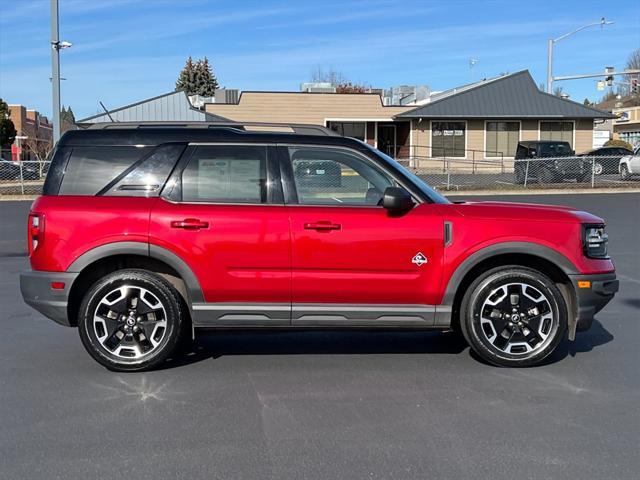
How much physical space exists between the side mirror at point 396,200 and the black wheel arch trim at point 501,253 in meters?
0.63

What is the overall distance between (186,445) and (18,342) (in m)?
3.07

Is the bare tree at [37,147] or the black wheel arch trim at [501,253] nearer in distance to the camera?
the black wheel arch trim at [501,253]

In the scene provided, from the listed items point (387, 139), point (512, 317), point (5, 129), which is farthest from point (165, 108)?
point (512, 317)

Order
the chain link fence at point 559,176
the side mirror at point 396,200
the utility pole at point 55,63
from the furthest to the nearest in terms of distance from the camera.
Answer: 1. the chain link fence at point 559,176
2. the utility pole at point 55,63
3. the side mirror at point 396,200

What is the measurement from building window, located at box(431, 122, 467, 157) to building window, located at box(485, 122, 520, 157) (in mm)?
1484

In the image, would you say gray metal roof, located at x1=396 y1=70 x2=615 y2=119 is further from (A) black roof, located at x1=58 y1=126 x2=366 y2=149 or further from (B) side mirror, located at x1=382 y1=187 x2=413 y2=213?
(B) side mirror, located at x1=382 y1=187 x2=413 y2=213

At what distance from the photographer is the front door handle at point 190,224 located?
5.17 m

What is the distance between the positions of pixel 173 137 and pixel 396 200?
1.85 metres

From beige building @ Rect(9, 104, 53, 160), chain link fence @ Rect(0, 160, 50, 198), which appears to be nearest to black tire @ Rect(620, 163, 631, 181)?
chain link fence @ Rect(0, 160, 50, 198)

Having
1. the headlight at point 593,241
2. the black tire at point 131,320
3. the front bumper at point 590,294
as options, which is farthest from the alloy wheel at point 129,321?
the headlight at point 593,241

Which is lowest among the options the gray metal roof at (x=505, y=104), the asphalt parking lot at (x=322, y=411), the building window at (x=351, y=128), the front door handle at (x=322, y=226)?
the asphalt parking lot at (x=322, y=411)

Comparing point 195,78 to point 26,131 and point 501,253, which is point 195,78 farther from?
point 501,253

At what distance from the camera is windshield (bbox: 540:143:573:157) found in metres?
29.9

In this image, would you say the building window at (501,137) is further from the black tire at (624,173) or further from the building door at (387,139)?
the black tire at (624,173)
